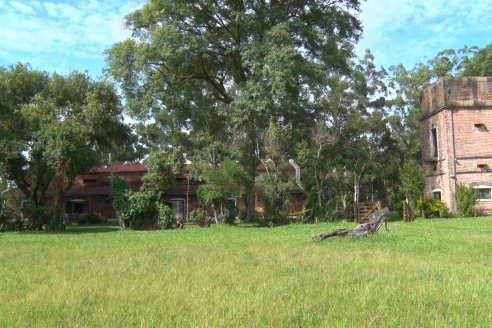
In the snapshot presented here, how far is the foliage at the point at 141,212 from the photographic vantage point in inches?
1202

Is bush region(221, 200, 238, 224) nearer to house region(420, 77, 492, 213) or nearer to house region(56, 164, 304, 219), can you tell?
house region(420, 77, 492, 213)

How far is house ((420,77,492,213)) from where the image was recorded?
33.6m

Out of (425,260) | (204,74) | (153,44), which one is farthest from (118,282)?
(204,74)

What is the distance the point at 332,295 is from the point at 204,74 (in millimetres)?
28732

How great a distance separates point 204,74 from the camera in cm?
3497

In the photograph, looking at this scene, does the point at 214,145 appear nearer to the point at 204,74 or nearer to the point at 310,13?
the point at 204,74

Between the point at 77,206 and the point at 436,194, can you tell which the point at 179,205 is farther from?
the point at 436,194

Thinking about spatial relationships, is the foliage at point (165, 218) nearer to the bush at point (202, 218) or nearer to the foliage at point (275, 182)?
the bush at point (202, 218)

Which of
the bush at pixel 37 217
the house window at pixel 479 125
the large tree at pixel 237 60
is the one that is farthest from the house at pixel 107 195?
the bush at pixel 37 217

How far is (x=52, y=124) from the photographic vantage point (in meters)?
29.6

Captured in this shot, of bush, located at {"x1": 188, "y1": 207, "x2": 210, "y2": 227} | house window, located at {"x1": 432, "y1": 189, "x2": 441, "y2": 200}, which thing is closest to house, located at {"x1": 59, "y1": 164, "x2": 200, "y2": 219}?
bush, located at {"x1": 188, "y1": 207, "x2": 210, "y2": 227}

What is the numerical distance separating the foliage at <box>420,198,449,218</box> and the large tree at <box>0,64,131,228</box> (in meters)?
20.8

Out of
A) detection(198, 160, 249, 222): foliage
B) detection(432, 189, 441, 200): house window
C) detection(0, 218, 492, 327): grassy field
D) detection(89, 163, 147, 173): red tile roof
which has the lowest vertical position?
detection(0, 218, 492, 327): grassy field

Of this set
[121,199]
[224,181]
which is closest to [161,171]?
[121,199]
